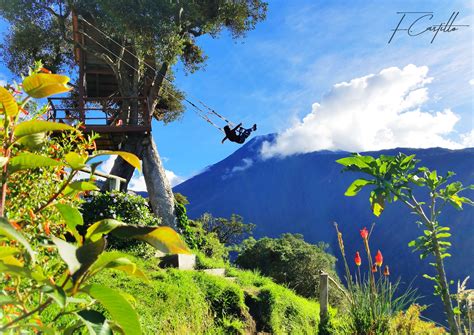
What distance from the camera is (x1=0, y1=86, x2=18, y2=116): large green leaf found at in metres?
0.91

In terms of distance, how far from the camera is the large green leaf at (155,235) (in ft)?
2.64

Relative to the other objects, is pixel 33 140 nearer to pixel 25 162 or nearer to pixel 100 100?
pixel 25 162

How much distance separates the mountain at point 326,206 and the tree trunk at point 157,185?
71282 mm

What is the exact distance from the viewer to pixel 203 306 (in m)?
5.96

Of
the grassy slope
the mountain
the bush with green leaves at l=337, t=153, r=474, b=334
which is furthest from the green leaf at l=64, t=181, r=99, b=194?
the mountain

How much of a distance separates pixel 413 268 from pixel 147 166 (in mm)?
91432

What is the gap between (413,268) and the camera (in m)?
92.6

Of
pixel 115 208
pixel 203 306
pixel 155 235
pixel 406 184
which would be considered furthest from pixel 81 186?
pixel 115 208

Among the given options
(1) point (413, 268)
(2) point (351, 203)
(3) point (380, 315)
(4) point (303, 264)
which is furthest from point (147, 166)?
(2) point (351, 203)

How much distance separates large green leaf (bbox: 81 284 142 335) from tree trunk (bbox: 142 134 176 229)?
38.7 ft

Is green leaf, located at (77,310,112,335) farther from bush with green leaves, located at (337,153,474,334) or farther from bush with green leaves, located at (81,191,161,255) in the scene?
bush with green leaves, located at (81,191,161,255)

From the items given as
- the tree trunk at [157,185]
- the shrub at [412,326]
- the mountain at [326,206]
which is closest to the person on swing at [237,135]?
the tree trunk at [157,185]

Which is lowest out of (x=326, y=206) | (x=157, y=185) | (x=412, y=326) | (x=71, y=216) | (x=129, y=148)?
(x=412, y=326)

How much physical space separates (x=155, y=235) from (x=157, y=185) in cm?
1278
